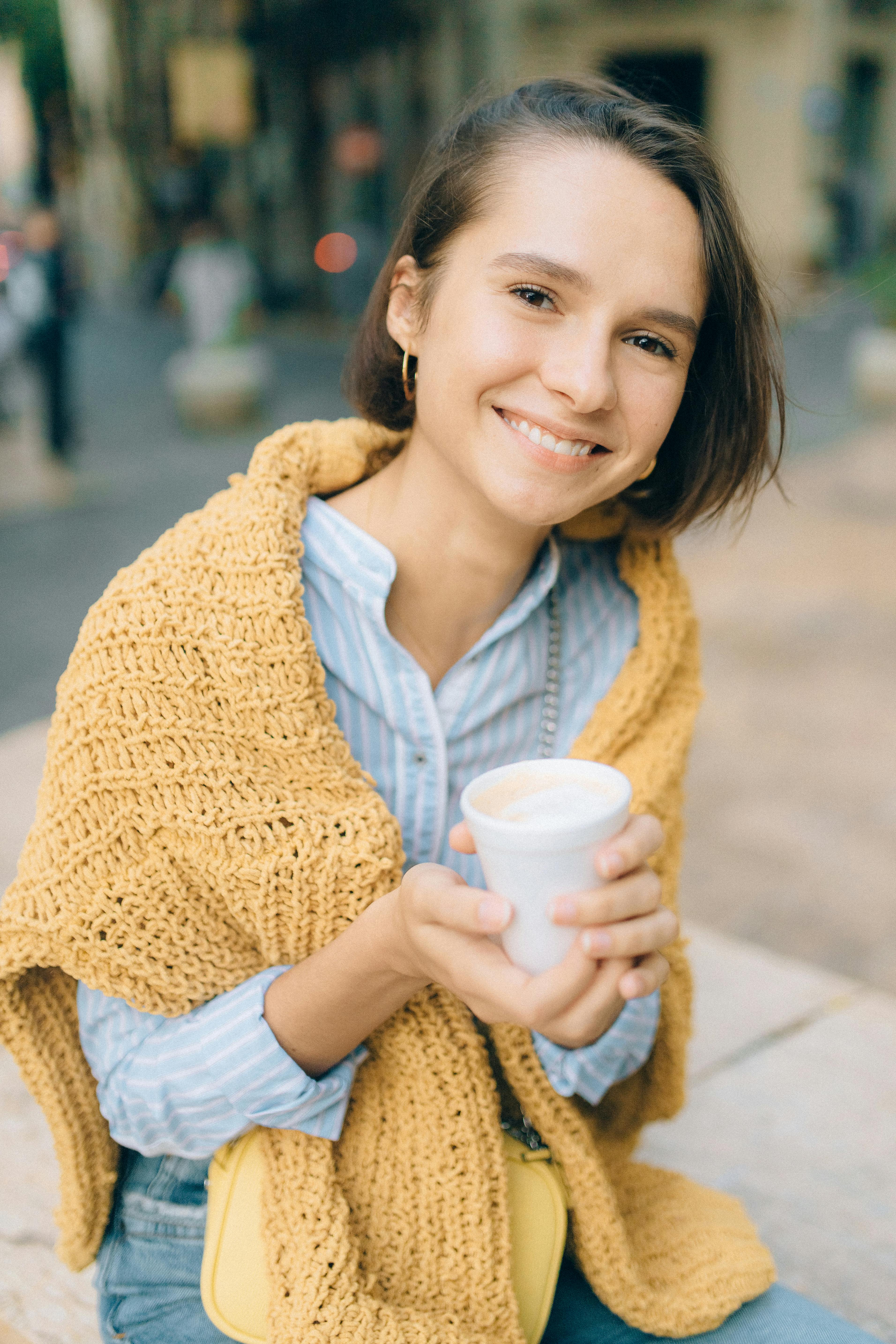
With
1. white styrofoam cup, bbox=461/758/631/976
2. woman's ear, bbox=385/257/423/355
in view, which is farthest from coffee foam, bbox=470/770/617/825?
woman's ear, bbox=385/257/423/355

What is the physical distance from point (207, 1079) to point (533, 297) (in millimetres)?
968

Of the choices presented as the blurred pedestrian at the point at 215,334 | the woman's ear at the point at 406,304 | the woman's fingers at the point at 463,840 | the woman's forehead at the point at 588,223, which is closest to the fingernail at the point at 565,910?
the woman's fingers at the point at 463,840

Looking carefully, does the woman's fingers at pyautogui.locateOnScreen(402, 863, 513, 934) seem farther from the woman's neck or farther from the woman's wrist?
the woman's neck

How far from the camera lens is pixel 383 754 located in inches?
62.0

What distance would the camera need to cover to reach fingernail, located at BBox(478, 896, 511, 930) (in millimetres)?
1048

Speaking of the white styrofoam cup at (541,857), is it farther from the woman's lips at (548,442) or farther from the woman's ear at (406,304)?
→ the woman's ear at (406,304)

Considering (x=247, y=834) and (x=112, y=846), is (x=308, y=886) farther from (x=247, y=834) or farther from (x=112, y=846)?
(x=112, y=846)

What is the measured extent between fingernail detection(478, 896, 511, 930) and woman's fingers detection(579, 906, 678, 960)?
2.9 inches

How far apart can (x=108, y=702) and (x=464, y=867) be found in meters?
0.53

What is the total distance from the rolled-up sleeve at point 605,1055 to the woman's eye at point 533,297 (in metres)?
0.83

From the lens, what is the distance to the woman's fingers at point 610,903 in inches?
41.0

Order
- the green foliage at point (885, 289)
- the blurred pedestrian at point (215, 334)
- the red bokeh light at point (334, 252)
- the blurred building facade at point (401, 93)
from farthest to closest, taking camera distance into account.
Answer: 1. the red bokeh light at point (334, 252)
2. the blurred building facade at point (401, 93)
3. the green foliage at point (885, 289)
4. the blurred pedestrian at point (215, 334)

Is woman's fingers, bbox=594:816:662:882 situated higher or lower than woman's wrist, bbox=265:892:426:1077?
higher

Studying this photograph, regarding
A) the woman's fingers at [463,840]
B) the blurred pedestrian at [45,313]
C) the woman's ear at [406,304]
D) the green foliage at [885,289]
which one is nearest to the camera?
the woman's fingers at [463,840]
